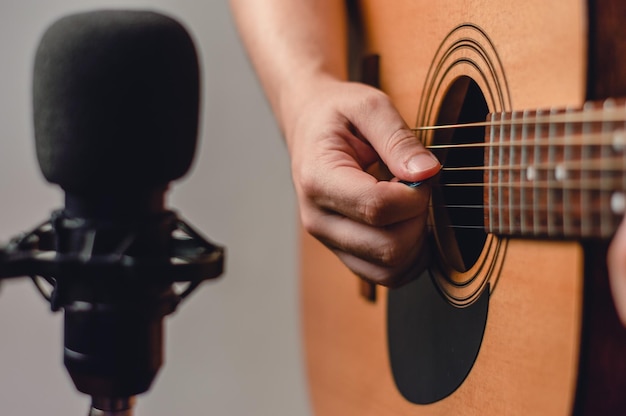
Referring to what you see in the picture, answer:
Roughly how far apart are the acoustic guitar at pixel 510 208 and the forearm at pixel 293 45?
0.30 feet

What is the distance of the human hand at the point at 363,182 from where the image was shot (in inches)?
25.5

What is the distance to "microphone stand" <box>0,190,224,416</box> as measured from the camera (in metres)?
0.63

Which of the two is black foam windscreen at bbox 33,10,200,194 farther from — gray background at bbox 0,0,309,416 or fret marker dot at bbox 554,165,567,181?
gray background at bbox 0,0,309,416

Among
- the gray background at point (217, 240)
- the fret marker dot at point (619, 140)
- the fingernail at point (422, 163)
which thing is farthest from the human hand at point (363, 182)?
the gray background at point (217, 240)

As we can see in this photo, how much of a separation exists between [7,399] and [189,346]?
14.8 inches

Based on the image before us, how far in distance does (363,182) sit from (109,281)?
248 millimetres

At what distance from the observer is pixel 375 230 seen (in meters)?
0.69

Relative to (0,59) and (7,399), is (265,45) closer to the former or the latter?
(0,59)

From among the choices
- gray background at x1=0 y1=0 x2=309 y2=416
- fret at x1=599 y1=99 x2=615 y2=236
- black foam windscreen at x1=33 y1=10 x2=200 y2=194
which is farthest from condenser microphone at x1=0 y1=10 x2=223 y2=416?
gray background at x1=0 y1=0 x2=309 y2=416

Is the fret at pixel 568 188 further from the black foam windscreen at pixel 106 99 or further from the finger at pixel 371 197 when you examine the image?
the black foam windscreen at pixel 106 99

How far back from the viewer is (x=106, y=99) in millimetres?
650

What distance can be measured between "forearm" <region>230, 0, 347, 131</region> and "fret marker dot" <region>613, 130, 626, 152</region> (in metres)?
0.51

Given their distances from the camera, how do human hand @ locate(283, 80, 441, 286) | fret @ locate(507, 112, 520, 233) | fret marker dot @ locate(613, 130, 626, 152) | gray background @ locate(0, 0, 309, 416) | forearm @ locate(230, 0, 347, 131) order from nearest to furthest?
fret marker dot @ locate(613, 130, 626, 152)
fret @ locate(507, 112, 520, 233)
human hand @ locate(283, 80, 441, 286)
forearm @ locate(230, 0, 347, 131)
gray background @ locate(0, 0, 309, 416)

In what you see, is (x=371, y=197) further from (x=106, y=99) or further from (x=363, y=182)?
(x=106, y=99)
